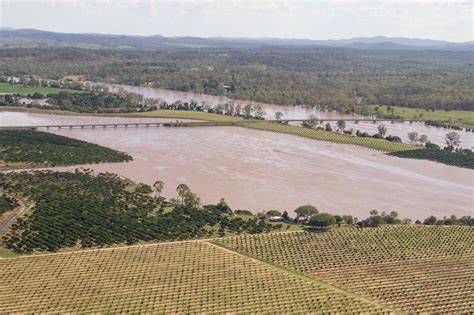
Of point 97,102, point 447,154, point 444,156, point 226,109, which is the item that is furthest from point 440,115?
point 97,102

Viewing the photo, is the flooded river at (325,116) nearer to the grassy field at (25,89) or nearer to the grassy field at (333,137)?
the grassy field at (333,137)

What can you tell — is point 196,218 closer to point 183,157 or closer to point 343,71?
point 183,157

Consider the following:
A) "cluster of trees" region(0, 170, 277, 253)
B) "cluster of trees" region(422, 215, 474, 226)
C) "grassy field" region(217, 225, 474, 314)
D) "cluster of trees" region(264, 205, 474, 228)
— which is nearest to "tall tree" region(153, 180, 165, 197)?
"cluster of trees" region(0, 170, 277, 253)

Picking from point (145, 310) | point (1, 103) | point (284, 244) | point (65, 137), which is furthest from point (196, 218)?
point (1, 103)

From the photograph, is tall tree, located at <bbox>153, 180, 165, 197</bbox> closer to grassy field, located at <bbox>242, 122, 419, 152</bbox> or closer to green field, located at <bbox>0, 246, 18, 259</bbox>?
green field, located at <bbox>0, 246, 18, 259</bbox>

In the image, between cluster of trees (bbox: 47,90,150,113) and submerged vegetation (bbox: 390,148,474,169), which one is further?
cluster of trees (bbox: 47,90,150,113)
